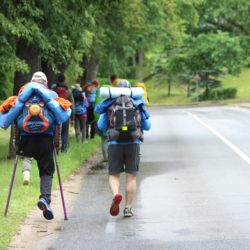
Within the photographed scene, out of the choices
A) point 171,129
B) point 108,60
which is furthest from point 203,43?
point 171,129

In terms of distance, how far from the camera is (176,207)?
998 cm

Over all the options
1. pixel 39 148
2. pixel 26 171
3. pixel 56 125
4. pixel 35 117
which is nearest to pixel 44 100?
pixel 35 117

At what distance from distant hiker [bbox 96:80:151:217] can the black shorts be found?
0.85 metres

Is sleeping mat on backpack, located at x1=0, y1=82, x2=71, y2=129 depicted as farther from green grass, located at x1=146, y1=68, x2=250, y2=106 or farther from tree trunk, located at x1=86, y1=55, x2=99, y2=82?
green grass, located at x1=146, y1=68, x2=250, y2=106

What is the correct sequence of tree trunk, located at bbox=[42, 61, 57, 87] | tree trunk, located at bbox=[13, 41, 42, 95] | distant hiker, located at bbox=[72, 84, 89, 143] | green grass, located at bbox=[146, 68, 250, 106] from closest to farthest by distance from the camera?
tree trunk, located at bbox=[13, 41, 42, 95] → distant hiker, located at bbox=[72, 84, 89, 143] → tree trunk, located at bbox=[42, 61, 57, 87] → green grass, located at bbox=[146, 68, 250, 106]

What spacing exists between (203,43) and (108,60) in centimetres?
2555

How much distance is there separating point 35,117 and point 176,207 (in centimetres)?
254

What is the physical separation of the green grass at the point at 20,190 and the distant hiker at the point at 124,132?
4.15 feet

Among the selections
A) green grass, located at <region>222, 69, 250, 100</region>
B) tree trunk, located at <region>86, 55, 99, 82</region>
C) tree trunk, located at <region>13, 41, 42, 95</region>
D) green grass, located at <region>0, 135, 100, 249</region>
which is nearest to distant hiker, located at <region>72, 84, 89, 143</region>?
green grass, located at <region>0, 135, 100, 249</region>

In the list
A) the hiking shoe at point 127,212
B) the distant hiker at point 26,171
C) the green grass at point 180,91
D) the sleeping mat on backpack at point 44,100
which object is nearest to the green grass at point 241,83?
the green grass at point 180,91

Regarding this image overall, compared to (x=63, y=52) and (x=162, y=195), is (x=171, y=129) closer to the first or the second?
(x=63, y=52)

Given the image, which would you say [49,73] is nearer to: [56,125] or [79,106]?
[79,106]

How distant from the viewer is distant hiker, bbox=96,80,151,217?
917 centimetres

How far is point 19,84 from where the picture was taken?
1666 cm
